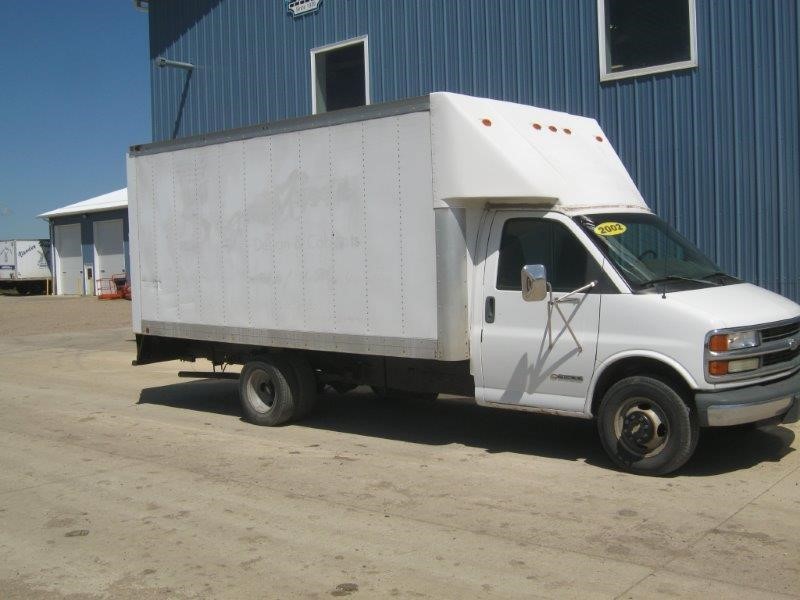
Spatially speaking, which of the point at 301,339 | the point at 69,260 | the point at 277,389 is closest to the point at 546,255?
the point at 301,339

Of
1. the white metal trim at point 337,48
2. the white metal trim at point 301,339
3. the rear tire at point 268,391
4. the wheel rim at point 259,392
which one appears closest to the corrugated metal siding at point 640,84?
the white metal trim at point 337,48

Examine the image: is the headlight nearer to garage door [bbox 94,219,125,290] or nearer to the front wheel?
the front wheel

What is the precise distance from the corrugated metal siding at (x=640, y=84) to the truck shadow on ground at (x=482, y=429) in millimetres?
3256

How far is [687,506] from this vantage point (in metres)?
6.55

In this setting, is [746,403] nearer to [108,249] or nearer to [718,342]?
[718,342]

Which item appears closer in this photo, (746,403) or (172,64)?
(746,403)

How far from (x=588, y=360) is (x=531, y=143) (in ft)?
6.78

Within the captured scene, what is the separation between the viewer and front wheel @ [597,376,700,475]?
279 inches

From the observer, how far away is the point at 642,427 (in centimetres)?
727

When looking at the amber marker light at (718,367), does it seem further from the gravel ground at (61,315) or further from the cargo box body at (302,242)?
the gravel ground at (61,315)

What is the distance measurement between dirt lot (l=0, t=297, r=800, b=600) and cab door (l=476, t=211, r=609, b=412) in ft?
2.28

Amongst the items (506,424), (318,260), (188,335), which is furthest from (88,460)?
(506,424)

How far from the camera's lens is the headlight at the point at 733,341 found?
688 centimetres

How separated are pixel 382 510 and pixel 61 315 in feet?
83.2
